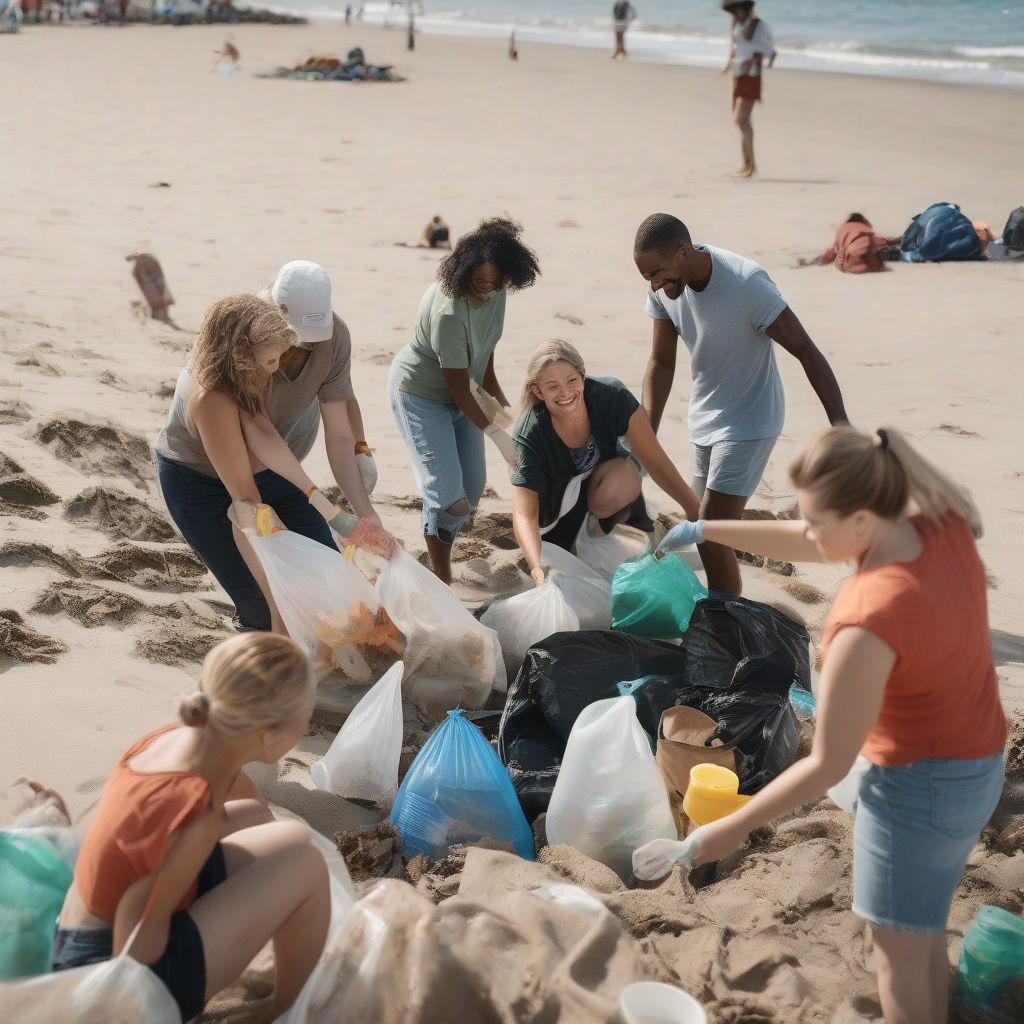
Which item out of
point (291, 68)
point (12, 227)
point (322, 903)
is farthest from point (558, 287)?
point (291, 68)

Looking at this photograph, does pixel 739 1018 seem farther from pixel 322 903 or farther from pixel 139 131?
pixel 139 131

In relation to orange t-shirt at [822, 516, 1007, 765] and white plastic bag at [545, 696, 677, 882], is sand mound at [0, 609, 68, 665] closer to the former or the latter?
white plastic bag at [545, 696, 677, 882]

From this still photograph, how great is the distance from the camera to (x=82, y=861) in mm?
1911

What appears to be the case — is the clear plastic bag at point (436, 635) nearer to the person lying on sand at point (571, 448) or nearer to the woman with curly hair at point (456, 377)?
the person lying on sand at point (571, 448)

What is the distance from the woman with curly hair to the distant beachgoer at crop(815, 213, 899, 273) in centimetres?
460

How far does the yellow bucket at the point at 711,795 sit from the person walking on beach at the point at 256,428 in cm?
120

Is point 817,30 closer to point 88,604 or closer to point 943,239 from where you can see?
point 943,239

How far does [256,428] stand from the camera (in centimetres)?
323

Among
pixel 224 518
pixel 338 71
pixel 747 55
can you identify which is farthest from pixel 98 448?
pixel 338 71

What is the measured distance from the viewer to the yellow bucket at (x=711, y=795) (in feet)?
8.62

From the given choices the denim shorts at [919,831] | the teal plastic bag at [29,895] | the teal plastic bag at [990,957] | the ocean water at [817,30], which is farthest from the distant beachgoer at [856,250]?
the ocean water at [817,30]

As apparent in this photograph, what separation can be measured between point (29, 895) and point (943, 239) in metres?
7.67

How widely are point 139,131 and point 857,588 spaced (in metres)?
13.2

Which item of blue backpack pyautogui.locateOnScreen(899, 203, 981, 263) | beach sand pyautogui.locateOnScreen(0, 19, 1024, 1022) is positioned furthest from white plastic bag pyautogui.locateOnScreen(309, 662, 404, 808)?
blue backpack pyautogui.locateOnScreen(899, 203, 981, 263)
